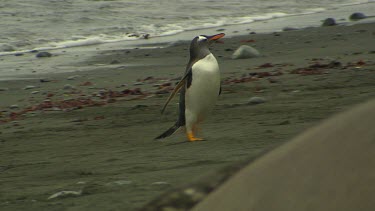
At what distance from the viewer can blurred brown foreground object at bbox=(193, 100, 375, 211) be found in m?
0.88

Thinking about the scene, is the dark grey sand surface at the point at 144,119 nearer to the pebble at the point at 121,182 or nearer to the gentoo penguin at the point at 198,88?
the pebble at the point at 121,182

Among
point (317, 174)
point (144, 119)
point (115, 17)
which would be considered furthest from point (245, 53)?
point (317, 174)

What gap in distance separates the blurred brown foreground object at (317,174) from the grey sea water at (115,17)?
13348mm

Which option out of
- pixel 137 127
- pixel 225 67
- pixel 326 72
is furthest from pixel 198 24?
pixel 137 127

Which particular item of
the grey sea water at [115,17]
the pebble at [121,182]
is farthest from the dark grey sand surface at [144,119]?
the grey sea water at [115,17]

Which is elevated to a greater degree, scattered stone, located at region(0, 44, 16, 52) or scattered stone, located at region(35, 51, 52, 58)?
scattered stone, located at region(35, 51, 52, 58)

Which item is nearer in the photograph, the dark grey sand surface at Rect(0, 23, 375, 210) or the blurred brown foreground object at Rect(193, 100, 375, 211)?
the blurred brown foreground object at Rect(193, 100, 375, 211)

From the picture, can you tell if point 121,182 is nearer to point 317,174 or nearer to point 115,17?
point 317,174

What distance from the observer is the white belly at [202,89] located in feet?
18.2

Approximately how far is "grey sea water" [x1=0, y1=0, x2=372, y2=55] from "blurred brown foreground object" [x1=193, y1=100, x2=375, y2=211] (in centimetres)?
1335

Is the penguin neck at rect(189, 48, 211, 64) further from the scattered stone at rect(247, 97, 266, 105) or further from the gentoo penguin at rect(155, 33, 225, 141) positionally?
the scattered stone at rect(247, 97, 266, 105)

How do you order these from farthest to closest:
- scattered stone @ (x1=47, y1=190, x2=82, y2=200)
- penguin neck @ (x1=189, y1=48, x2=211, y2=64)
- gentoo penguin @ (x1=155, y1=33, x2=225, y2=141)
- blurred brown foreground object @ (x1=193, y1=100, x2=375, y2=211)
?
penguin neck @ (x1=189, y1=48, x2=211, y2=64)
gentoo penguin @ (x1=155, y1=33, x2=225, y2=141)
scattered stone @ (x1=47, y1=190, x2=82, y2=200)
blurred brown foreground object @ (x1=193, y1=100, x2=375, y2=211)

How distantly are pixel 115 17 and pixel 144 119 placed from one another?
38.2 feet

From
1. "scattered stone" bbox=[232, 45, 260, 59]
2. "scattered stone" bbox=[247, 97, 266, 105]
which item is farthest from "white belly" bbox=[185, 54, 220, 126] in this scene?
"scattered stone" bbox=[232, 45, 260, 59]
